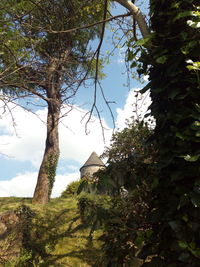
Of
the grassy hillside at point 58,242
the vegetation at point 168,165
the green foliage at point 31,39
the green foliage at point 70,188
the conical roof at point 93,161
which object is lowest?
the grassy hillside at point 58,242

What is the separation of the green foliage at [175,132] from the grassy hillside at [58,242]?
4.42 m

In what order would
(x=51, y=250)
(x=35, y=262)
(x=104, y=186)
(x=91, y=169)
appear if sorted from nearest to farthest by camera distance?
(x=104, y=186), (x=35, y=262), (x=51, y=250), (x=91, y=169)

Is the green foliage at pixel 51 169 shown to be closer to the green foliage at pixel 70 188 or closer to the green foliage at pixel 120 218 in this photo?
the green foliage at pixel 70 188

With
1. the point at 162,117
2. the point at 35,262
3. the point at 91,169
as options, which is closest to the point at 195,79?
the point at 162,117

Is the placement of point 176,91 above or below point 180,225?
above

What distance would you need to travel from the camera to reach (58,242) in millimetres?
8195

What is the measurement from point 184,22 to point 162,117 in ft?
3.32

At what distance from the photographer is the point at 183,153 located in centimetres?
215

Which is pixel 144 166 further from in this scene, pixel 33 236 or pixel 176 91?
pixel 33 236

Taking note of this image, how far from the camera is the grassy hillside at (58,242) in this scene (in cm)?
708

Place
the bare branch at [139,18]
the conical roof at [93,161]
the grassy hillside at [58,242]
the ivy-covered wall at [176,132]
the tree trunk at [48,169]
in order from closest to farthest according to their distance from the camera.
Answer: the ivy-covered wall at [176,132], the bare branch at [139,18], the grassy hillside at [58,242], the tree trunk at [48,169], the conical roof at [93,161]

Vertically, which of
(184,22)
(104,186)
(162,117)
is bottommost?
(104,186)

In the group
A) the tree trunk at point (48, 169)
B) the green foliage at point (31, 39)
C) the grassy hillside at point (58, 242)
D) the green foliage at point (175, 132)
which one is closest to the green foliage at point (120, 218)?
the green foliage at point (175, 132)

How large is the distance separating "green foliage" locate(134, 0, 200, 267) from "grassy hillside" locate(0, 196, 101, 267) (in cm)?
442
